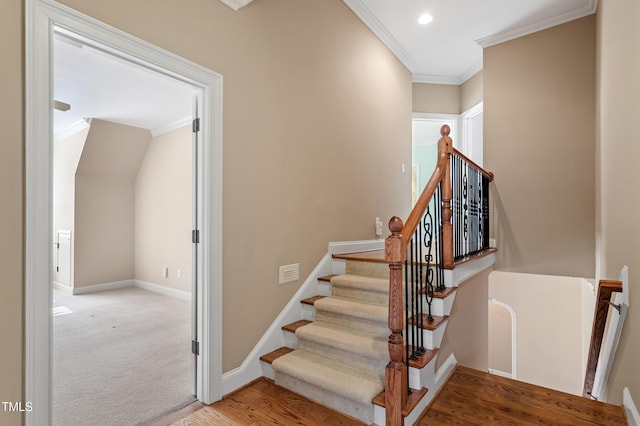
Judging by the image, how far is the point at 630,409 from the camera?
1.75 metres

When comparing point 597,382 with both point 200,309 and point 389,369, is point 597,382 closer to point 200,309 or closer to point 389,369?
point 389,369

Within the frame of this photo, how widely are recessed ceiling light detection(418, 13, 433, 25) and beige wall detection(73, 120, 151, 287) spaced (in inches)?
193

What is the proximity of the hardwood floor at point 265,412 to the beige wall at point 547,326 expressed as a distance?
4.54 metres

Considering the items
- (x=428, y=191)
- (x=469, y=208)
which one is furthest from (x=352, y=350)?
(x=469, y=208)

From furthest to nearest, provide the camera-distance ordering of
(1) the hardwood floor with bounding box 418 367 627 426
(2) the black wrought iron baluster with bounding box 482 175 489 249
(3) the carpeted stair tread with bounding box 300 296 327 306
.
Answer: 1. (2) the black wrought iron baluster with bounding box 482 175 489 249
2. (3) the carpeted stair tread with bounding box 300 296 327 306
3. (1) the hardwood floor with bounding box 418 367 627 426

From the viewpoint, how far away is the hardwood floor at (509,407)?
195 cm

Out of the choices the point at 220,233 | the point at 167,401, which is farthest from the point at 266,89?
the point at 167,401

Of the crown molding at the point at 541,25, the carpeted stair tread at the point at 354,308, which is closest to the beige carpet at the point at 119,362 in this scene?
the carpeted stair tread at the point at 354,308

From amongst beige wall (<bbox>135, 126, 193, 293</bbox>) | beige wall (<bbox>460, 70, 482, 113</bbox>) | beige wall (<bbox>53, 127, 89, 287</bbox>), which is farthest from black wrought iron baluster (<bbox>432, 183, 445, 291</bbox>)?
beige wall (<bbox>53, 127, 89, 287</bbox>)

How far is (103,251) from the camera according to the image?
19.1ft

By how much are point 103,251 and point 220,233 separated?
4.93 m

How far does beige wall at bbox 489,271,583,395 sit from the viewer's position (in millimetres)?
4859

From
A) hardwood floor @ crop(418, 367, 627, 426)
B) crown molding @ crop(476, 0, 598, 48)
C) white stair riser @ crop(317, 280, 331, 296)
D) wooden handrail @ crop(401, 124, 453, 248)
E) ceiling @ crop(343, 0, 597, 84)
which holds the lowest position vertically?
hardwood floor @ crop(418, 367, 627, 426)

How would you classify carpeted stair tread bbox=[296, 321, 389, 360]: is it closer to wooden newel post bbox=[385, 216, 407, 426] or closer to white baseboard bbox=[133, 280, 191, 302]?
wooden newel post bbox=[385, 216, 407, 426]
